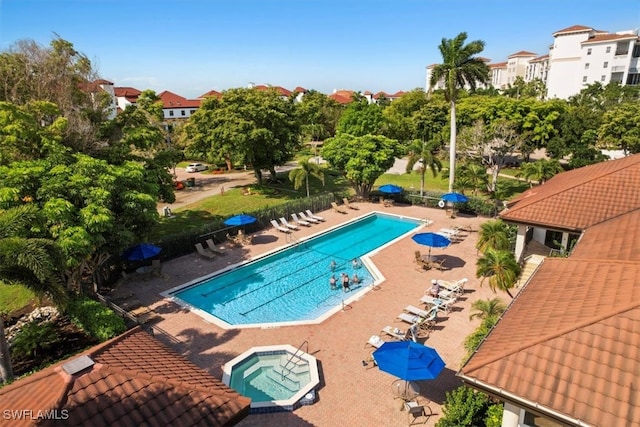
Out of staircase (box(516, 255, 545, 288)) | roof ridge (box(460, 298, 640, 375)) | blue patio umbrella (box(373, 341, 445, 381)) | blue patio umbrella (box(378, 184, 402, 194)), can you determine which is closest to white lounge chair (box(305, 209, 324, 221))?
blue patio umbrella (box(378, 184, 402, 194))

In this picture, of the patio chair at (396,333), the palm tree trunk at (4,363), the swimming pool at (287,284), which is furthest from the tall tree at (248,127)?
the palm tree trunk at (4,363)

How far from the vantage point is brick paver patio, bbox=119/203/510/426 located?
12055 millimetres

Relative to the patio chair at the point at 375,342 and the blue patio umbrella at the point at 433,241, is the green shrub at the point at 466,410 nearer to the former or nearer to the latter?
the patio chair at the point at 375,342

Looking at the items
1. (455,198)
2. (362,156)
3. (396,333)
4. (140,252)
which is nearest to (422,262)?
(396,333)

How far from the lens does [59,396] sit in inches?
281

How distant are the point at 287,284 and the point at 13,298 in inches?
561

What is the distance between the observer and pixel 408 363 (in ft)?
38.8

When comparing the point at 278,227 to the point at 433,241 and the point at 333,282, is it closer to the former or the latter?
the point at 333,282

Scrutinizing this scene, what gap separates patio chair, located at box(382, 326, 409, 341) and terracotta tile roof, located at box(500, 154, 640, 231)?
787 cm

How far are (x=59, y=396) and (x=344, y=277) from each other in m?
15.0

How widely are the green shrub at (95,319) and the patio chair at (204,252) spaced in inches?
344

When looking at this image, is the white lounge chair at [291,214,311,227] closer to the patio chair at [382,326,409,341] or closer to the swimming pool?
the swimming pool

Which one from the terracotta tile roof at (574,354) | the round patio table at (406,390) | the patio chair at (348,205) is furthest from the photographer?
the patio chair at (348,205)

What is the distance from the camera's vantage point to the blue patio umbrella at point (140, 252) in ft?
67.2
